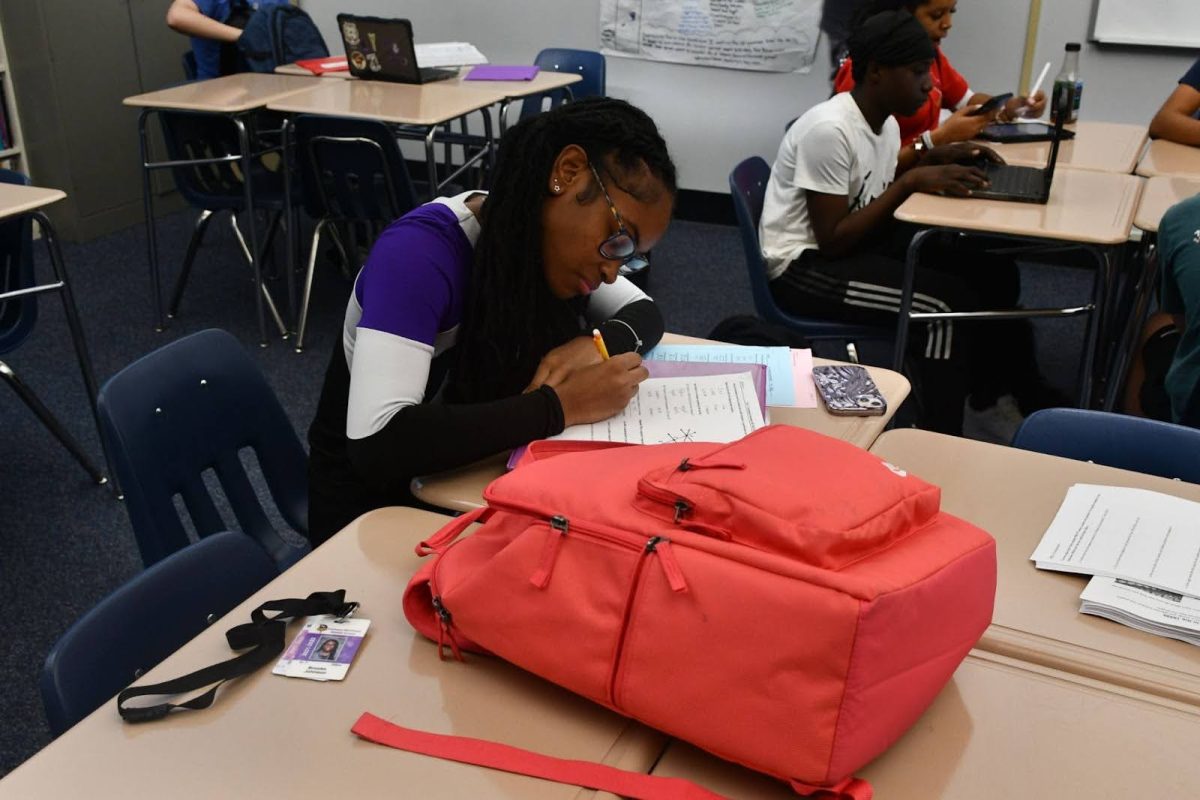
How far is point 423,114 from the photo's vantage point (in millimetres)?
3436

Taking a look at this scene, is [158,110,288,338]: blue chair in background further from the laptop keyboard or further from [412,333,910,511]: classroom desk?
[412,333,910,511]: classroom desk

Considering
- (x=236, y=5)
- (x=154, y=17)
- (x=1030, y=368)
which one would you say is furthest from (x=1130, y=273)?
(x=154, y=17)

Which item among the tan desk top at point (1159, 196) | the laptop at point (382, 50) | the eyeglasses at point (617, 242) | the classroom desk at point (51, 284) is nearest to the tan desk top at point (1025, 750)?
the eyeglasses at point (617, 242)

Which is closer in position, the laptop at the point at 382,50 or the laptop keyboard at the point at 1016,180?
the laptop keyboard at the point at 1016,180

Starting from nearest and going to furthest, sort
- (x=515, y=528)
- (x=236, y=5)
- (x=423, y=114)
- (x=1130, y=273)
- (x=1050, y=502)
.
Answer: (x=515, y=528)
(x=1050, y=502)
(x=1130, y=273)
(x=423, y=114)
(x=236, y=5)

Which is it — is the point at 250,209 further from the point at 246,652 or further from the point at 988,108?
the point at 246,652

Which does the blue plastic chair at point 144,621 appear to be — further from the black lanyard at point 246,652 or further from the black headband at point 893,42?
the black headband at point 893,42

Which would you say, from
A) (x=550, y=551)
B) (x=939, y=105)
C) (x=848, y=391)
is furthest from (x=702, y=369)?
(x=939, y=105)

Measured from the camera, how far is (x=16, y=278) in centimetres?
260

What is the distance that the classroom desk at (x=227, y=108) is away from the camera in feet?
11.5

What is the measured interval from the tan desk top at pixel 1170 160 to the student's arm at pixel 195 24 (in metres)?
3.31

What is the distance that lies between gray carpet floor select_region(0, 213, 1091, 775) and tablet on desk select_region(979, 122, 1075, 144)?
712mm

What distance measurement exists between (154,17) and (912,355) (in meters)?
3.86

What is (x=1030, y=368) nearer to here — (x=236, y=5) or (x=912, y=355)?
(x=912, y=355)
